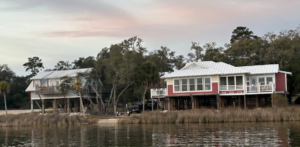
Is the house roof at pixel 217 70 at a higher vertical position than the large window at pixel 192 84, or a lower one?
higher

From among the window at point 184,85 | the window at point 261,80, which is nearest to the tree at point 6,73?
the window at point 184,85

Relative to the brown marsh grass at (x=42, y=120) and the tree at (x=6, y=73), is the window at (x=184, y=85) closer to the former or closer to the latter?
the brown marsh grass at (x=42, y=120)

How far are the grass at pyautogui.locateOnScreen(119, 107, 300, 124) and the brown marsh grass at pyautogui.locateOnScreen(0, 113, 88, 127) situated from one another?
27.0 ft

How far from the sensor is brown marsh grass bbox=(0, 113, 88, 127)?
43656 mm

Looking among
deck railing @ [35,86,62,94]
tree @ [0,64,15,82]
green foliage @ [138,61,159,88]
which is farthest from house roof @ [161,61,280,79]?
tree @ [0,64,15,82]

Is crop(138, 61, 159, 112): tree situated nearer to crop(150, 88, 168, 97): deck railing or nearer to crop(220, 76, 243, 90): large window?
crop(150, 88, 168, 97): deck railing

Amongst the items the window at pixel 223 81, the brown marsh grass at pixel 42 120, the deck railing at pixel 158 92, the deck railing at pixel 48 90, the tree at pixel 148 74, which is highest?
the tree at pixel 148 74

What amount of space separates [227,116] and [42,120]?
805 inches

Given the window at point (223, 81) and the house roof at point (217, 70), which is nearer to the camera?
the house roof at point (217, 70)

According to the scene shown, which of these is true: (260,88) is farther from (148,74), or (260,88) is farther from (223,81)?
(148,74)

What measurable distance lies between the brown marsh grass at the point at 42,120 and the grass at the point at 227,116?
8.24 meters

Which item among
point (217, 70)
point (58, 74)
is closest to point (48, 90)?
point (58, 74)

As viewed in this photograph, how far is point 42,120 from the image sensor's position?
44250mm

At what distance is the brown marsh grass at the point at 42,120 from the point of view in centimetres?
4366
